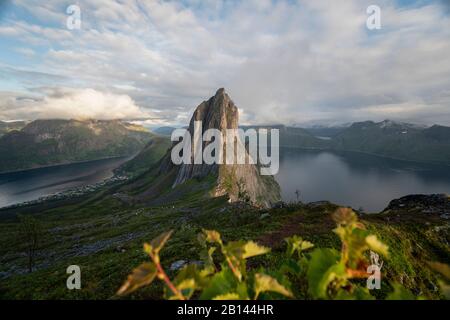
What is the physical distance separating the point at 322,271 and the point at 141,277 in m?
1.95

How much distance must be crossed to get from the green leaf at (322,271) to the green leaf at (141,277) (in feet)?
5.61

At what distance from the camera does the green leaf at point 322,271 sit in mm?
2717

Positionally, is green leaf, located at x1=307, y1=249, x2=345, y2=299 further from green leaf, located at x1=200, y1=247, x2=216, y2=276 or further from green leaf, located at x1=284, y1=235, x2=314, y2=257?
green leaf, located at x1=200, y1=247, x2=216, y2=276

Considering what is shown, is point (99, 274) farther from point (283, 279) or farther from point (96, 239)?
point (96, 239)

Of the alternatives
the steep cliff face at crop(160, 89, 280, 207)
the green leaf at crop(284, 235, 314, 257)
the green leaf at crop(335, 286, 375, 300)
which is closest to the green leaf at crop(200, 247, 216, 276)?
the green leaf at crop(284, 235, 314, 257)

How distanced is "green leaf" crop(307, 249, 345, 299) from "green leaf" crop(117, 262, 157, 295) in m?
1.71

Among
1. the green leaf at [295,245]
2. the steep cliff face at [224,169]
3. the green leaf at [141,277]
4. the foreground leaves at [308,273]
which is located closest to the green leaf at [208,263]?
the foreground leaves at [308,273]

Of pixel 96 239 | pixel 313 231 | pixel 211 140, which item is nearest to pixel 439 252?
pixel 313 231

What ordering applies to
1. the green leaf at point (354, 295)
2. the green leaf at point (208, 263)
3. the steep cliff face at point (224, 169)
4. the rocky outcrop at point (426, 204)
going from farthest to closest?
the steep cliff face at point (224, 169) < the rocky outcrop at point (426, 204) < the green leaf at point (208, 263) < the green leaf at point (354, 295)

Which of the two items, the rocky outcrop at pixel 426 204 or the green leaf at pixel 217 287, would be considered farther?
the rocky outcrop at pixel 426 204

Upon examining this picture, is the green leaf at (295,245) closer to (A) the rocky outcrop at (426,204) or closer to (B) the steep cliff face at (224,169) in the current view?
(A) the rocky outcrop at (426,204)

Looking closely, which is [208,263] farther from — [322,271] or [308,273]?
[322,271]

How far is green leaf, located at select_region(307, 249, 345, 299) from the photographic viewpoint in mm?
2717
